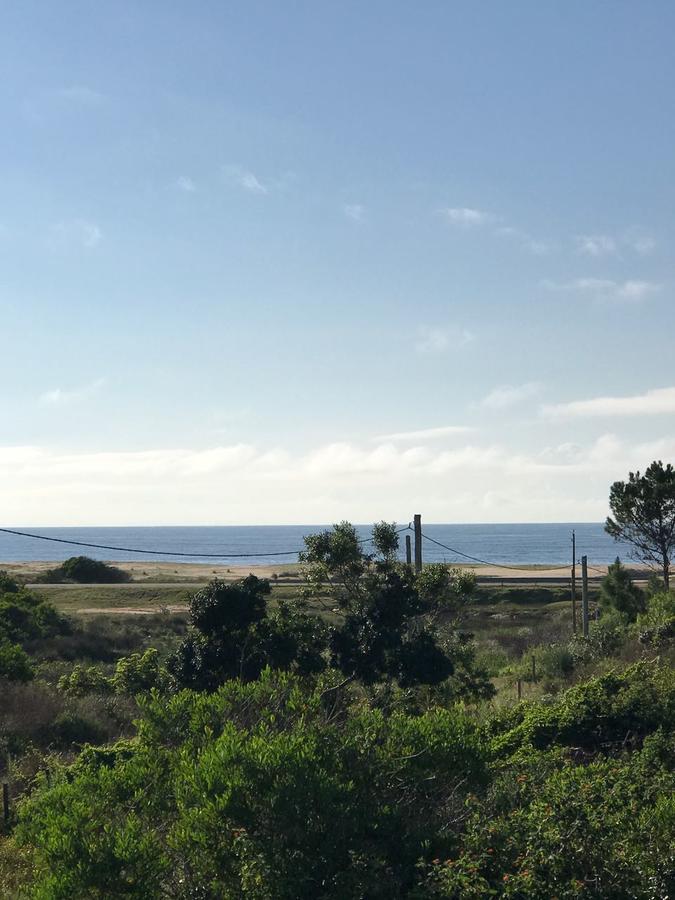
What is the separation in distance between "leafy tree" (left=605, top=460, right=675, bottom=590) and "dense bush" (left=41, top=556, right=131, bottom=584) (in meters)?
54.4

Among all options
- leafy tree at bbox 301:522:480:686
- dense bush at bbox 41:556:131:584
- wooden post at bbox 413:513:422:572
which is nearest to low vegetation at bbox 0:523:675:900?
leafy tree at bbox 301:522:480:686

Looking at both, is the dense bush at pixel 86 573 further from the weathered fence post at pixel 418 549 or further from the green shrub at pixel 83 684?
the weathered fence post at pixel 418 549

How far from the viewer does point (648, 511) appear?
42250 mm

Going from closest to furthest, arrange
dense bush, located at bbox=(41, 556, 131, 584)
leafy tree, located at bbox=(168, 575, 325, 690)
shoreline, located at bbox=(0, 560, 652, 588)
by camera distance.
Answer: leafy tree, located at bbox=(168, 575, 325, 690)
dense bush, located at bbox=(41, 556, 131, 584)
shoreline, located at bbox=(0, 560, 652, 588)

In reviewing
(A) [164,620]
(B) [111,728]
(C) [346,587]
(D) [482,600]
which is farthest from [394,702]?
(D) [482,600]

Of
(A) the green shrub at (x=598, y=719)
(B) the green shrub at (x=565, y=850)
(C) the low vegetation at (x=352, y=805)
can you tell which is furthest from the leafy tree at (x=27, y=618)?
(B) the green shrub at (x=565, y=850)

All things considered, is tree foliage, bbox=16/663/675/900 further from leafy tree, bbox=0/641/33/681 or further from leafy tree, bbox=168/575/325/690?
leafy tree, bbox=0/641/33/681

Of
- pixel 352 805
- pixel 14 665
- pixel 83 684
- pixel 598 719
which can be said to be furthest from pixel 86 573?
pixel 352 805

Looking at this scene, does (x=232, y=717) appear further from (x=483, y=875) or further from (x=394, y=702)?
(x=394, y=702)

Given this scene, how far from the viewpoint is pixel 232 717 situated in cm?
1155

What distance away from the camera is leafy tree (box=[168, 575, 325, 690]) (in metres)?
20.3

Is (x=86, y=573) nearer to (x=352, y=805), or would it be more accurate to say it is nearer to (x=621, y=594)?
(x=621, y=594)

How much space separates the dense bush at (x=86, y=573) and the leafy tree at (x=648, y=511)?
5435 cm

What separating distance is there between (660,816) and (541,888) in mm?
2172
